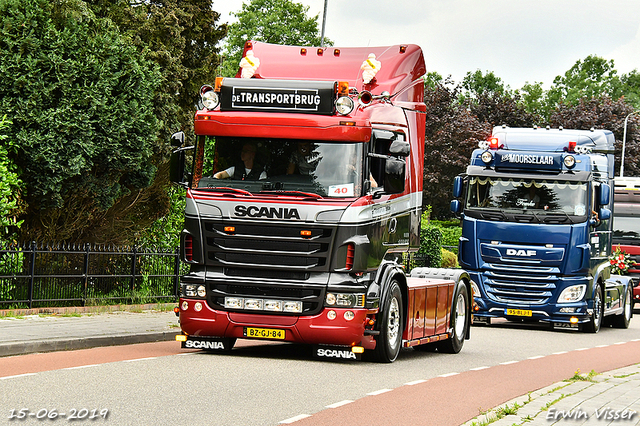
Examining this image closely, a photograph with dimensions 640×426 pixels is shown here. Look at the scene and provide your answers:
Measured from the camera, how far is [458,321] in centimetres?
1603

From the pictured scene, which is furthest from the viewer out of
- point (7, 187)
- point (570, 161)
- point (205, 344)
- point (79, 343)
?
point (570, 161)

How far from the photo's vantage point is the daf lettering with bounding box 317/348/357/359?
40.3ft

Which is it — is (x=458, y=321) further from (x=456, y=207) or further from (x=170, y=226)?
(x=170, y=226)

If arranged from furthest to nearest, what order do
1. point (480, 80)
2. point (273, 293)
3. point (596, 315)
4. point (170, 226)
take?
point (480, 80)
point (170, 226)
point (596, 315)
point (273, 293)

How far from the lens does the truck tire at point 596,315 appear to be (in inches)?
845

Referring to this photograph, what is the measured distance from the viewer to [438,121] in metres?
58.1

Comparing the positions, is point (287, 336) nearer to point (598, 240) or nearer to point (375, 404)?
point (375, 404)

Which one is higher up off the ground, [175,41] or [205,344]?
[175,41]

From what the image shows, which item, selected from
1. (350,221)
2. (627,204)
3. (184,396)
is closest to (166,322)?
(350,221)

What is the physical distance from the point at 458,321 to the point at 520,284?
519cm

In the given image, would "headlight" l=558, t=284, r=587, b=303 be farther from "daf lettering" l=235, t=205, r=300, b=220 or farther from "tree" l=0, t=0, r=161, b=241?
"daf lettering" l=235, t=205, r=300, b=220

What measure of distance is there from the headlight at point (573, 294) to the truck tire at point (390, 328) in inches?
324

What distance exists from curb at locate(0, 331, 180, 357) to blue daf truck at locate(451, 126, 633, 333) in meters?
7.76

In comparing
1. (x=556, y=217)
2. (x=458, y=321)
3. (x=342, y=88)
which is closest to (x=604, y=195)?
(x=556, y=217)
